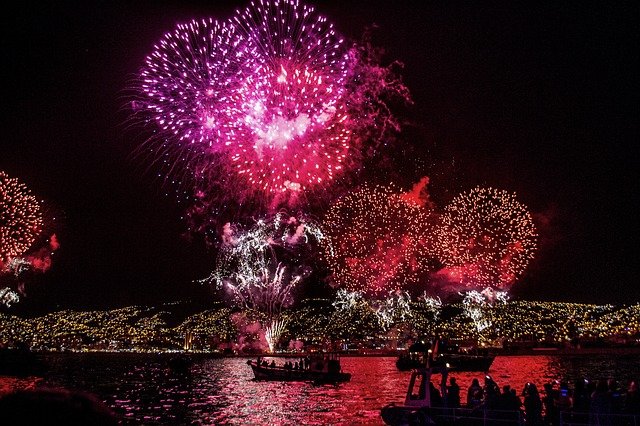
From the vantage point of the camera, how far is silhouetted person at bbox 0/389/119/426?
8.18 feet

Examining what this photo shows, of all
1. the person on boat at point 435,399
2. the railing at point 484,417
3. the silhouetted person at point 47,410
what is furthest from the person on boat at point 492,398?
the silhouetted person at point 47,410

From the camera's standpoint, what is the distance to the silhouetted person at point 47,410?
2.49 m

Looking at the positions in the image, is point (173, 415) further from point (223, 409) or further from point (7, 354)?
point (7, 354)

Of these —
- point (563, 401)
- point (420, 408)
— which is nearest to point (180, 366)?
point (420, 408)

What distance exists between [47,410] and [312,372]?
176 ft

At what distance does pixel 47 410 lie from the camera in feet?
8.24

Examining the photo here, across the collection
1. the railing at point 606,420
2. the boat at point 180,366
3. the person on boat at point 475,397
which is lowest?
the boat at point 180,366

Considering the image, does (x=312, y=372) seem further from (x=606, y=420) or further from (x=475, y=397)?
(x=606, y=420)

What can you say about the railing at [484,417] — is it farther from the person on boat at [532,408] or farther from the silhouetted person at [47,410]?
the silhouetted person at [47,410]

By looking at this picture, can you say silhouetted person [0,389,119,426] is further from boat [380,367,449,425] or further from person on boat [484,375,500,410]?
boat [380,367,449,425]

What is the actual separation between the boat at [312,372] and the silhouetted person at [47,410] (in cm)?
5228

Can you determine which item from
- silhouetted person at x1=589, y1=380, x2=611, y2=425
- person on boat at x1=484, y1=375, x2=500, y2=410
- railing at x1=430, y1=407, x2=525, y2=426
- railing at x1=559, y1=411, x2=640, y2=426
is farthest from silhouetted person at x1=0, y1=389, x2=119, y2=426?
person on boat at x1=484, y1=375, x2=500, y2=410

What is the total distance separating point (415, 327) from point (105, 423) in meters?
185

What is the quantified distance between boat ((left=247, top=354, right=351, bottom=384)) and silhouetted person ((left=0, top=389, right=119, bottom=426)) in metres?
52.3
